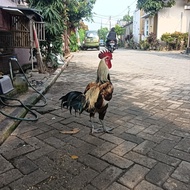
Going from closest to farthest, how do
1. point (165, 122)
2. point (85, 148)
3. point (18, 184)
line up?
point (18, 184) < point (85, 148) < point (165, 122)

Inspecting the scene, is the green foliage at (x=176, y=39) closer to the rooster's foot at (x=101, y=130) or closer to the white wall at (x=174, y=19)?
the white wall at (x=174, y=19)

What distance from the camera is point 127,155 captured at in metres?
2.52

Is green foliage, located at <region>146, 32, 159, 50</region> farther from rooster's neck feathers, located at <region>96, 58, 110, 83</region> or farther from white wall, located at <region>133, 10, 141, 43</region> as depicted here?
rooster's neck feathers, located at <region>96, 58, 110, 83</region>

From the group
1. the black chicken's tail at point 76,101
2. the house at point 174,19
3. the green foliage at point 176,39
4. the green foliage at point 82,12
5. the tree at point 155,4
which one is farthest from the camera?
the house at point 174,19

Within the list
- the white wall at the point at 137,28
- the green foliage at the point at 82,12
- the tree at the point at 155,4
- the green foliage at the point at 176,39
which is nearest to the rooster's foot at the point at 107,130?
the green foliage at the point at 82,12

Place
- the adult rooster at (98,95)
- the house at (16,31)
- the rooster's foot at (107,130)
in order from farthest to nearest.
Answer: the house at (16,31)
the rooster's foot at (107,130)
the adult rooster at (98,95)

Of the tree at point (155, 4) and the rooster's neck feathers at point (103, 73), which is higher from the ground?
the tree at point (155, 4)

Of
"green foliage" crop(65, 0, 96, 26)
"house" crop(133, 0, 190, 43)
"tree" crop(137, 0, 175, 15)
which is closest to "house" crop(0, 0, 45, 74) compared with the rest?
"green foliage" crop(65, 0, 96, 26)

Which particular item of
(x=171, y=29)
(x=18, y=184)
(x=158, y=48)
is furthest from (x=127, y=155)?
(x=171, y=29)

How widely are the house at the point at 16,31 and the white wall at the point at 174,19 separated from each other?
17339mm

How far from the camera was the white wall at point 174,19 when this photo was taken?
21.6 meters

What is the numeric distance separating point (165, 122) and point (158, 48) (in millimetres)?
19230

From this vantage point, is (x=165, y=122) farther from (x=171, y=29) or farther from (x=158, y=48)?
(x=171, y=29)

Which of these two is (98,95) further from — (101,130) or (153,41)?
(153,41)
